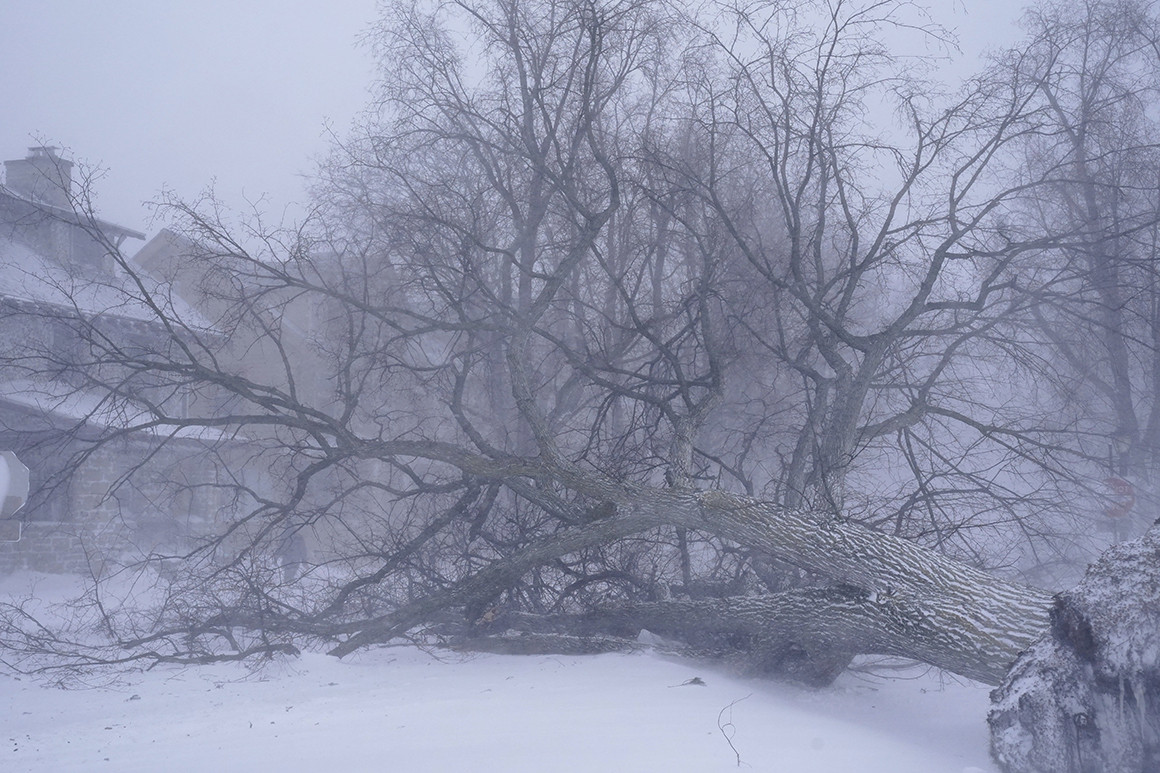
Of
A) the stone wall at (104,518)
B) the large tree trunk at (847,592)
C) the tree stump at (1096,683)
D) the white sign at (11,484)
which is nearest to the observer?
the tree stump at (1096,683)

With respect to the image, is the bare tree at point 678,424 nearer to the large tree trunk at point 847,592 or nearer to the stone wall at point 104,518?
the large tree trunk at point 847,592

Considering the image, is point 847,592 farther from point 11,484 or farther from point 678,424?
point 11,484

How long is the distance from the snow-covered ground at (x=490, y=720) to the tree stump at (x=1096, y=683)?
1.37 ft

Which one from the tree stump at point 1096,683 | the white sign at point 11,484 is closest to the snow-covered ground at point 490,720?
the tree stump at point 1096,683

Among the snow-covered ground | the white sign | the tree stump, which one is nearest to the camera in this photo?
the tree stump

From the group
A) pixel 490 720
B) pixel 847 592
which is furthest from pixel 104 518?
pixel 847 592

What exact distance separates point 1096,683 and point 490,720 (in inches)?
121

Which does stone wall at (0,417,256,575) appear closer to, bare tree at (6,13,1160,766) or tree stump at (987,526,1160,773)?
bare tree at (6,13,1160,766)

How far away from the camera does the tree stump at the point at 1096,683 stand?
400cm

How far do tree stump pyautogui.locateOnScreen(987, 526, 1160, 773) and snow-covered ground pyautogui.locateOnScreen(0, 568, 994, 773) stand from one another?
0.42m

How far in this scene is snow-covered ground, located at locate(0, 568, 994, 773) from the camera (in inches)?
183

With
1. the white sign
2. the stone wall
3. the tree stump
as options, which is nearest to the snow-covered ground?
the tree stump

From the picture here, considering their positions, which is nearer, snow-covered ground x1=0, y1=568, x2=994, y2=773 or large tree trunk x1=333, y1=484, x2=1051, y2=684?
snow-covered ground x1=0, y1=568, x2=994, y2=773

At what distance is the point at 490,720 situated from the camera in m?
5.44
